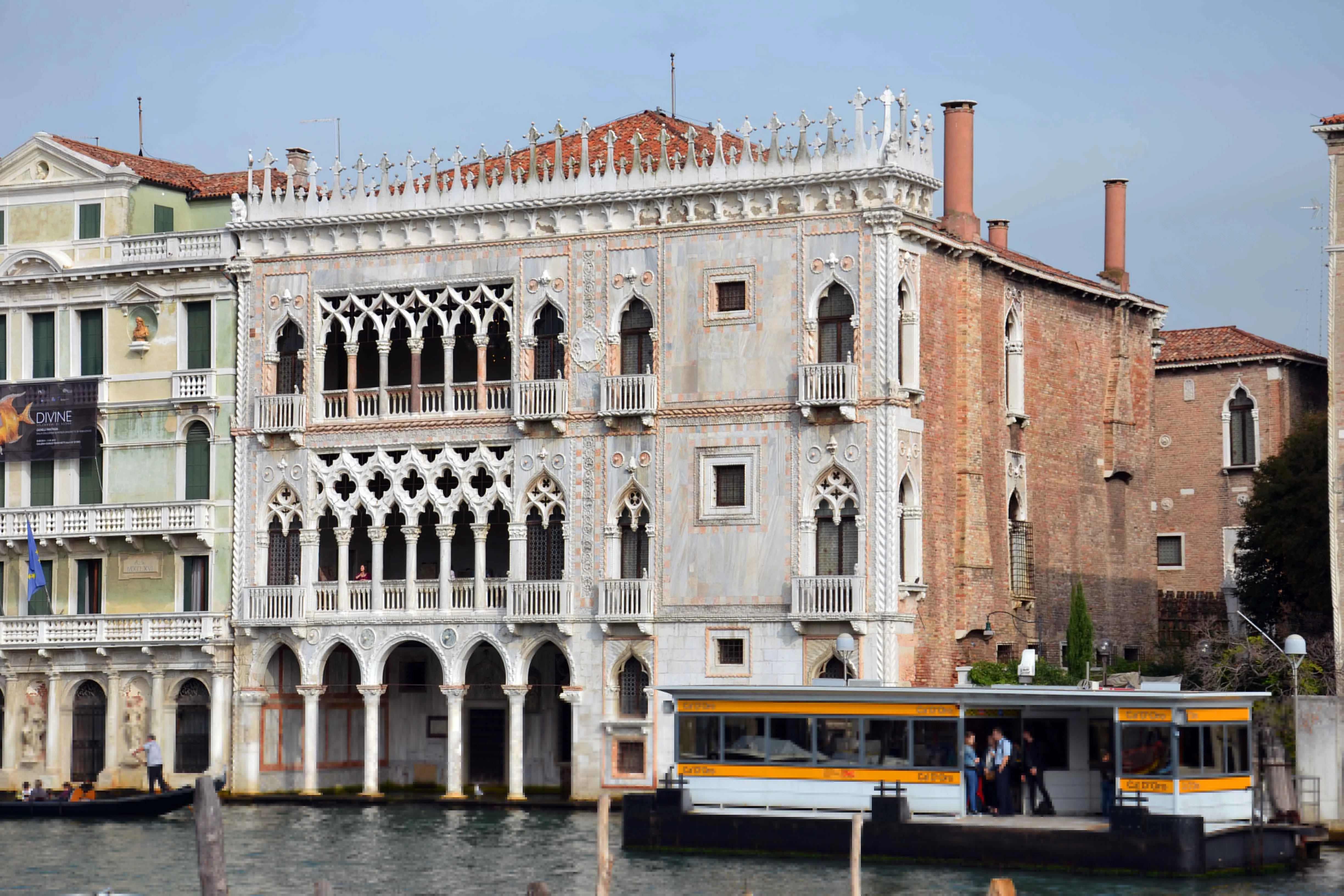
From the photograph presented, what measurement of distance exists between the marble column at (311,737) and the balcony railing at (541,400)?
6672mm

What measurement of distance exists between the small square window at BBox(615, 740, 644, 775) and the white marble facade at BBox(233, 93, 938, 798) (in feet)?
0.19

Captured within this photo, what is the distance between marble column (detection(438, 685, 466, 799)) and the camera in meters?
44.0

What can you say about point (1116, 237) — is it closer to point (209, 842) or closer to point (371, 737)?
point (371, 737)

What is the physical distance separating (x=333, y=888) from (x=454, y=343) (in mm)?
15845

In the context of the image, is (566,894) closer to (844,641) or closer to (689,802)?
(689,802)

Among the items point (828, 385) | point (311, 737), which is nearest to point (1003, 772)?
point (828, 385)

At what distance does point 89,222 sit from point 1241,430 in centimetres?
2591

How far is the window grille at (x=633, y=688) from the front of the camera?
140ft

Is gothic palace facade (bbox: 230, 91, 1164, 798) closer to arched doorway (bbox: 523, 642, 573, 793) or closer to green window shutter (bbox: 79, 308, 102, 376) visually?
arched doorway (bbox: 523, 642, 573, 793)

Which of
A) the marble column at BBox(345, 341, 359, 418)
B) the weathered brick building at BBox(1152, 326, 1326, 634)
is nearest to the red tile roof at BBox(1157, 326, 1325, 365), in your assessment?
the weathered brick building at BBox(1152, 326, 1326, 634)

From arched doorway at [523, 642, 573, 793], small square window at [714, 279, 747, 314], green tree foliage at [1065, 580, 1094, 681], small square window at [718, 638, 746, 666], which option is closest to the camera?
small square window at [718, 638, 746, 666]

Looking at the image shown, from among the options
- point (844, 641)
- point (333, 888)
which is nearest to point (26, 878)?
point (333, 888)

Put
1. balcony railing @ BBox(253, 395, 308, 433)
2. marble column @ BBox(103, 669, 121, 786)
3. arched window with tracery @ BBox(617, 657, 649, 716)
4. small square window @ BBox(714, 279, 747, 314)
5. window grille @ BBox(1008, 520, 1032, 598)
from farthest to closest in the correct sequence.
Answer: marble column @ BBox(103, 669, 121, 786)
balcony railing @ BBox(253, 395, 308, 433)
window grille @ BBox(1008, 520, 1032, 598)
arched window with tracery @ BBox(617, 657, 649, 716)
small square window @ BBox(714, 279, 747, 314)

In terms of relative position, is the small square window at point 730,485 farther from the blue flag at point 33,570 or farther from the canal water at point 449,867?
the blue flag at point 33,570
